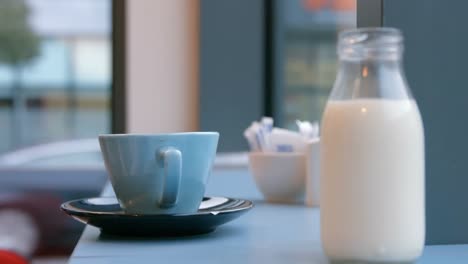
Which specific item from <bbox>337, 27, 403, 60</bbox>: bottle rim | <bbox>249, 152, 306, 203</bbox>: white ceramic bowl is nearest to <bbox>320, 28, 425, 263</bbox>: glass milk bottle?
<bbox>337, 27, 403, 60</bbox>: bottle rim

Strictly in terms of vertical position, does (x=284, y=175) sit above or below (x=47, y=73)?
above

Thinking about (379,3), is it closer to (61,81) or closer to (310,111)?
(310,111)

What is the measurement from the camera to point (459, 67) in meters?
0.66

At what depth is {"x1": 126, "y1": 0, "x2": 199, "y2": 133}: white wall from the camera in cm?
229

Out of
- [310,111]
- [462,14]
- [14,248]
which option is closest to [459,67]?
[462,14]

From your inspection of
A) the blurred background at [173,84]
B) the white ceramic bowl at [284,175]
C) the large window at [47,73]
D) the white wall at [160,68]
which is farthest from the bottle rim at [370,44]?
the large window at [47,73]

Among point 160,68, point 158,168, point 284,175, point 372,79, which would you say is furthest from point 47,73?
point 372,79

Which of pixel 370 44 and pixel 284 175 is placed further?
pixel 284 175

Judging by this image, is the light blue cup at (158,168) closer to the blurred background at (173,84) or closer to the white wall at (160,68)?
the blurred background at (173,84)

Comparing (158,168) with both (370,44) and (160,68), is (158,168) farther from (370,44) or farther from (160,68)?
(160,68)

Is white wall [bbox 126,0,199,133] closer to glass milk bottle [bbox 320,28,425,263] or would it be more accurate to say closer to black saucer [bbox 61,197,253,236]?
black saucer [bbox 61,197,253,236]

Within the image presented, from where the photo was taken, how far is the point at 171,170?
2.24 feet

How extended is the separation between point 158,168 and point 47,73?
547 cm

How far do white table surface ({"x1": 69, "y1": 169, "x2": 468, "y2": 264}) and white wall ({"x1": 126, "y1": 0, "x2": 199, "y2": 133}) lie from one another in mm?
1450
